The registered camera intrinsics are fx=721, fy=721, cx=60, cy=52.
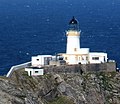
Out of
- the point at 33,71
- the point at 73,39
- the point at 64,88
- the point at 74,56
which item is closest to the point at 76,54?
the point at 74,56

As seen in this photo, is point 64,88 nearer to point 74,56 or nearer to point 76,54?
point 74,56

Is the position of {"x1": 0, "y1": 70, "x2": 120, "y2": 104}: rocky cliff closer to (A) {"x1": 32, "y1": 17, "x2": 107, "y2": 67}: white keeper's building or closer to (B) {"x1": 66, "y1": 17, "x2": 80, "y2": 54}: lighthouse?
(A) {"x1": 32, "y1": 17, "x2": 107, "y2": 67}: white keeper's building

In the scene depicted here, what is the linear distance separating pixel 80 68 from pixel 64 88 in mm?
6382

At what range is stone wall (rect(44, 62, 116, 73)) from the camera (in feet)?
316

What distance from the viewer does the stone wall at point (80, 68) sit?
316 feet

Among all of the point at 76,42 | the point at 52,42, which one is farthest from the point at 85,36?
the point at 76,42

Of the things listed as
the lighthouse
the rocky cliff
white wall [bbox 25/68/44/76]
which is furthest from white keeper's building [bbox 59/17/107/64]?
white wall [bbox 25/68/44/76]

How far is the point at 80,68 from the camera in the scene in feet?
326

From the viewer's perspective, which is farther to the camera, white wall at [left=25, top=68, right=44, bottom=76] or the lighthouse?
the lighthouse

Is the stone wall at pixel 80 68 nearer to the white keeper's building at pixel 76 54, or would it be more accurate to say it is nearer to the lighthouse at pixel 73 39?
the white keeper's building at pixel 76 54

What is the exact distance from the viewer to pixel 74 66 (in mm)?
98688

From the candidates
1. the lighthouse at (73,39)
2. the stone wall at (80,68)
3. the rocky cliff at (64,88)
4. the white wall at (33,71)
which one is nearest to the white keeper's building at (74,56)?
the lighthouse at (73,39)

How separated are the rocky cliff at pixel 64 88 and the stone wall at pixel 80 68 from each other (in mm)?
881

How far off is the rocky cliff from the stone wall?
2.89 ft
